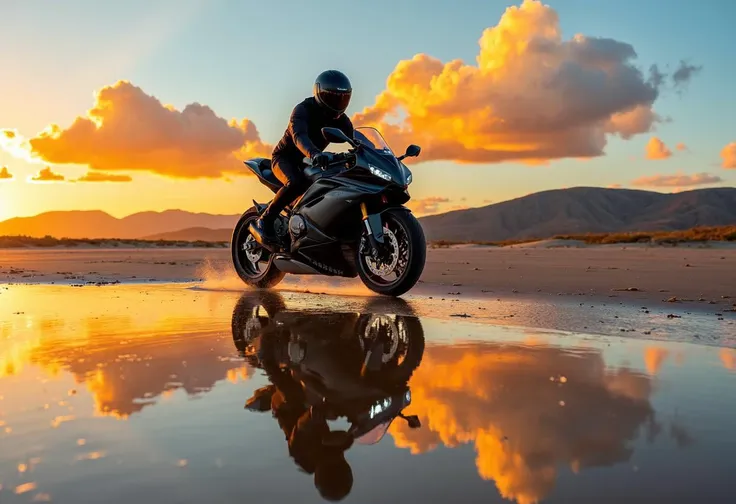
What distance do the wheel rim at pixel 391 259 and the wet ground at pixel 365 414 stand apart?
216 cm

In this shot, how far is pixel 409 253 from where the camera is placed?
6.70 metres

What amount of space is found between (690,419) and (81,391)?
2457 millimetres

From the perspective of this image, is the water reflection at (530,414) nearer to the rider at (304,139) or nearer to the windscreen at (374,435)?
the windscreen at (374,435)

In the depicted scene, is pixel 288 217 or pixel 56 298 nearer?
pixel 56 298

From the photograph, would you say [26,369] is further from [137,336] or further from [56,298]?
[56,298]

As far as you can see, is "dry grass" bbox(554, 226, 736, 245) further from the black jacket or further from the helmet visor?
the helmet visor

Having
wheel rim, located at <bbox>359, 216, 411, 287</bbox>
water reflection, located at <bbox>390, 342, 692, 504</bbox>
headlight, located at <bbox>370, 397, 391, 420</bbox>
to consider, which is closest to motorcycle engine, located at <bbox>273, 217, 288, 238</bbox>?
wheel rim, located at <bbox>359, 216, 411, 287</bbox>

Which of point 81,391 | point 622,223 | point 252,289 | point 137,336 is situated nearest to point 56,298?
point 252,289

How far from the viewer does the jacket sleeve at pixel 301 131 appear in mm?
7270

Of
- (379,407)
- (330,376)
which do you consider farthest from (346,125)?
(379,407)

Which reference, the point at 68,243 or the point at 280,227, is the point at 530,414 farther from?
the point at 68,243

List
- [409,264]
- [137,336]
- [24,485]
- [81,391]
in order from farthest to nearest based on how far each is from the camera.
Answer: [409,264] < [137,336] < [81,391] < [24,485]

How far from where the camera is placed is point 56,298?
6.96 metres

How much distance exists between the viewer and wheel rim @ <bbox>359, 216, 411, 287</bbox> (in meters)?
6.84
